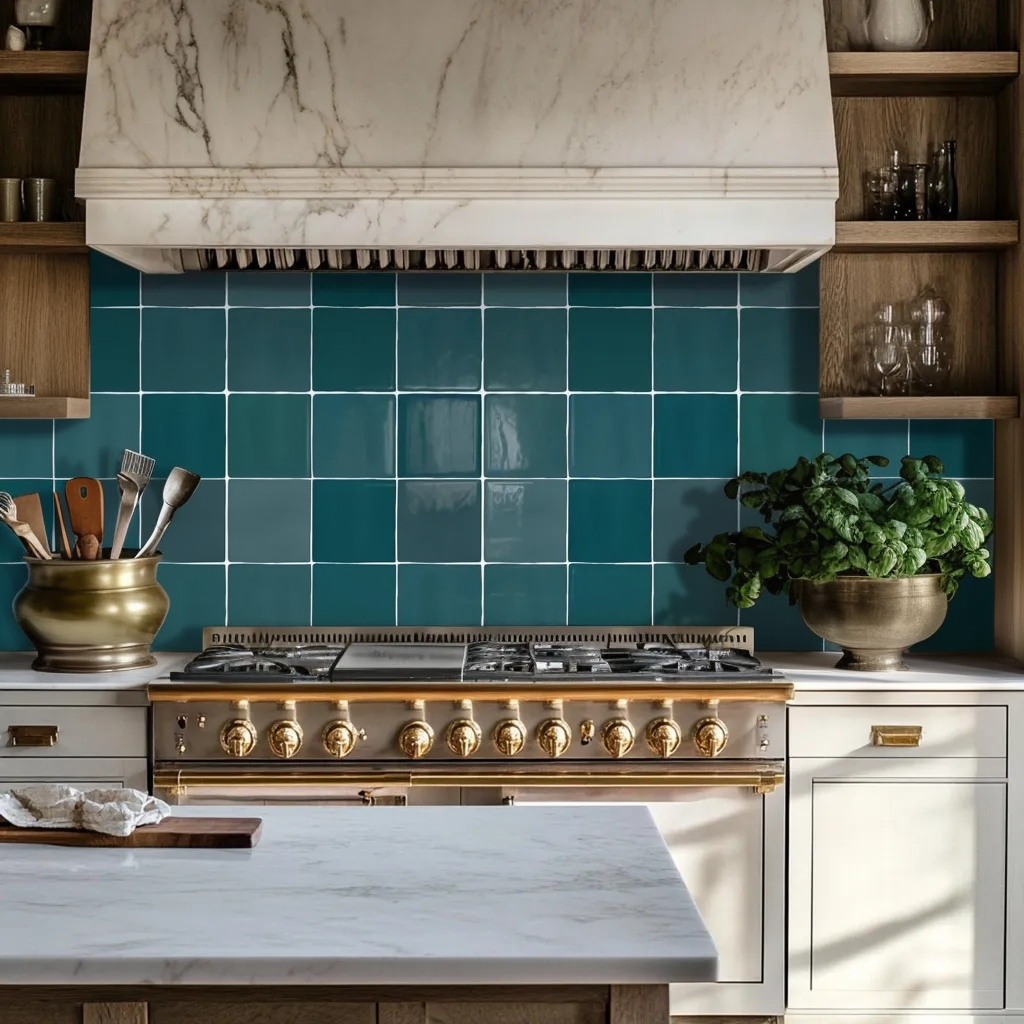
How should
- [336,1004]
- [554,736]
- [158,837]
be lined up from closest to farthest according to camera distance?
[336,1004]
[158,837]
[554,736]

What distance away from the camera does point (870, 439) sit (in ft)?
11.0

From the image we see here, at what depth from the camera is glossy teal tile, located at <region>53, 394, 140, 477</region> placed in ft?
11.1

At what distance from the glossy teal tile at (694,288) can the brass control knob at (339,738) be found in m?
1.36

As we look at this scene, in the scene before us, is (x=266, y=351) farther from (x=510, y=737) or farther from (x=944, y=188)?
(x=944, y=188)

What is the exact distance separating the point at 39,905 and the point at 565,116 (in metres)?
2.04

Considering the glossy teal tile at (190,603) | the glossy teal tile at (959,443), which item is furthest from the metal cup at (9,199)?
the glossy teal tile at (959,443)

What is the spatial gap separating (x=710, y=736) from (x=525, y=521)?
0.84m

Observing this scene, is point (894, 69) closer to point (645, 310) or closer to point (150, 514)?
point (645, 310)

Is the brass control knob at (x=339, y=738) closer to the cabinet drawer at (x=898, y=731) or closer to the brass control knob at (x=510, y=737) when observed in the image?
the brass control knob at (x=510, y=737)

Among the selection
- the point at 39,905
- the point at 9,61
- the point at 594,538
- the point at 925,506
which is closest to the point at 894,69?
the point at 925,506

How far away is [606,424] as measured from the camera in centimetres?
338

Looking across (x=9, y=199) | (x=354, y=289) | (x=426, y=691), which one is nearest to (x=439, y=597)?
(x=426, y=691)

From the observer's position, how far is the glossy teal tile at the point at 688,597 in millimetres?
3387

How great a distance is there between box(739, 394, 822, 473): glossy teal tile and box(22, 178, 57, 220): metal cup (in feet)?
5.93
